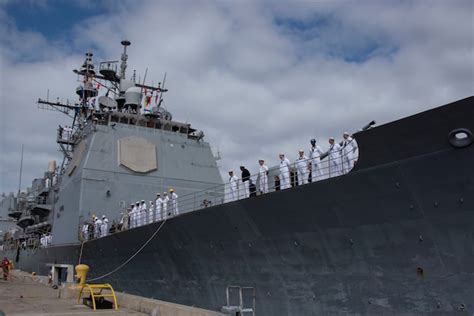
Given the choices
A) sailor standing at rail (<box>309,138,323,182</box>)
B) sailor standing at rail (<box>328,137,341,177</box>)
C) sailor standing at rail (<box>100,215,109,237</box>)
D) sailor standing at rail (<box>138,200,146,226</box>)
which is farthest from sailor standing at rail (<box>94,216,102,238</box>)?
sailor standing at rail (<box>328,137,341,177</box>)

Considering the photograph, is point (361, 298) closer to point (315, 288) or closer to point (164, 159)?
A: point (315, 288)

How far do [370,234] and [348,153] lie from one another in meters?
1.37

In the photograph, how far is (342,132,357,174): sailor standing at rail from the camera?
733cm

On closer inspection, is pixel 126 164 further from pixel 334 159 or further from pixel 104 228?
pixel 334 159

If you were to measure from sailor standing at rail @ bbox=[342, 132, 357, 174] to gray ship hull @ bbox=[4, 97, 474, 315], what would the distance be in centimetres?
49

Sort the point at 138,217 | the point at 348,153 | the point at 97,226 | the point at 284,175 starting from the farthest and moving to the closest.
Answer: the point at 97,226
the point at 138,217
the point at 284,175
the point at 348,153

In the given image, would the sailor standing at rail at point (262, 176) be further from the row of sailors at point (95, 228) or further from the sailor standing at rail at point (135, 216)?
the row of sailors at point (95, 228)

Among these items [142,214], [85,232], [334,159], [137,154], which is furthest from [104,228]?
[334,159]

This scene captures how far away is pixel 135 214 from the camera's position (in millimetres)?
13758

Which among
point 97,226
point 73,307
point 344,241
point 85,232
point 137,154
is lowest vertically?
point 73,307

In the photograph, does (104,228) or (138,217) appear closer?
(138,217)

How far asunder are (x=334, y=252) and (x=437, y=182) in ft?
6.35

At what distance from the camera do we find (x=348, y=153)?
23.9 ft

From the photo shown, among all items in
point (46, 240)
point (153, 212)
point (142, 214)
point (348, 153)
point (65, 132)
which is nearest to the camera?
point (348, 153)
